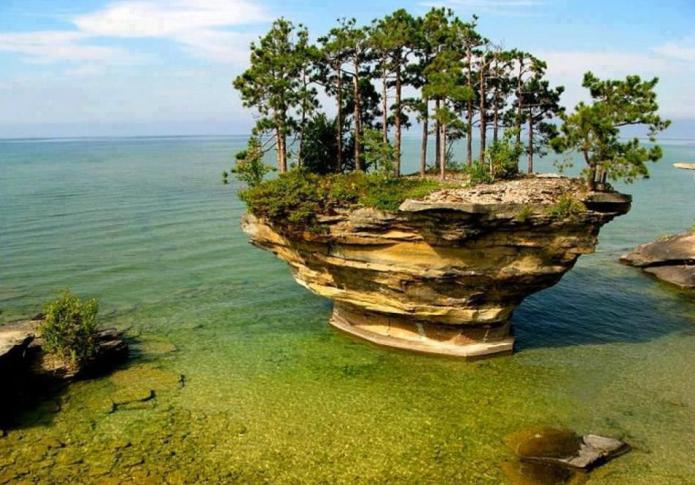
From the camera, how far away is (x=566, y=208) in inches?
912

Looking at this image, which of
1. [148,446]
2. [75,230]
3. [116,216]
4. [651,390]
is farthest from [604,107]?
[116,216]

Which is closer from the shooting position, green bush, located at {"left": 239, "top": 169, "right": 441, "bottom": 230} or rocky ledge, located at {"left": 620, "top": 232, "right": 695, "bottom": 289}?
green bush, located at {"left": 239, "top": 169, "right": 441, "bottom": 230}

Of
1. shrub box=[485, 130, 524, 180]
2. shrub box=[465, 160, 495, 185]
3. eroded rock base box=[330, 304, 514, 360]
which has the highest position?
shrub box=[485, 130, 524, 180]

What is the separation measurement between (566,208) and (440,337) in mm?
8478

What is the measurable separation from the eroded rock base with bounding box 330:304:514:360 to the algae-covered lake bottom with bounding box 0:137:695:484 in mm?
600

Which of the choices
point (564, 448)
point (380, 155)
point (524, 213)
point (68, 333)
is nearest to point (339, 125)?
point (380, 155)

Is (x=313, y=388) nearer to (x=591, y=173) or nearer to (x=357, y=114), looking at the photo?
(x=357, y=114)

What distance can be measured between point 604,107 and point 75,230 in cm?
4704

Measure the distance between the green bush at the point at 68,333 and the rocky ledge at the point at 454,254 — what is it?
9.30 m

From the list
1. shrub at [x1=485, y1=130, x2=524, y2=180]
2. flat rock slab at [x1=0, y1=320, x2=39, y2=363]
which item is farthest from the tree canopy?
flat rock slab at [x1=0, y1=320, x2=39, y2=363]

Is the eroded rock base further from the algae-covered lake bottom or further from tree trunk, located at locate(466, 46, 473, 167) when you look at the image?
tree trunk, located at locate(466, 46, 473, 167)

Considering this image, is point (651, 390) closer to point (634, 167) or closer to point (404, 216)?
point (634, 167)

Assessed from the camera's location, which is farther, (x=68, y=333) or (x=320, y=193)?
(x=320, y=193)

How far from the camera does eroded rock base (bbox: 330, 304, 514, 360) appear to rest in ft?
88.6
